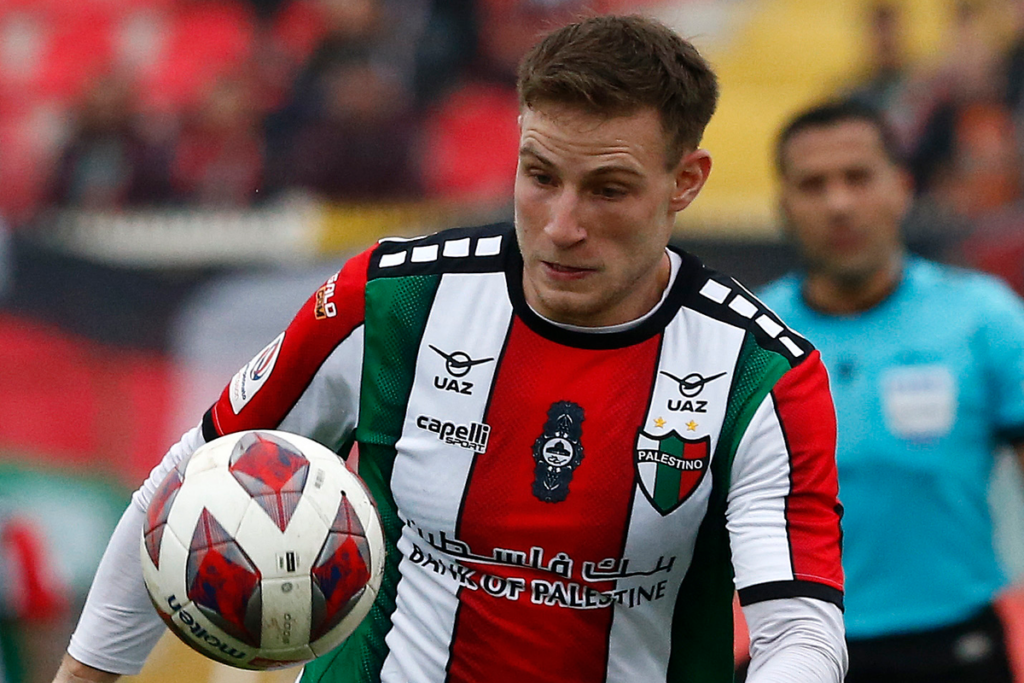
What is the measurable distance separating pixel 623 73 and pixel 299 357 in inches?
38.8

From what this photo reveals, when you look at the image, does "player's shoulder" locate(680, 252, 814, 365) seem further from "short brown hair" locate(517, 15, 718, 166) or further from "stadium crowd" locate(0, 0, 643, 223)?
"stadium crowd" locate(0, 0, 643, 223)

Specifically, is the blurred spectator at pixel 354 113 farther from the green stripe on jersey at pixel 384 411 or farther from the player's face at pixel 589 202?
the player's face at pixel 589 202

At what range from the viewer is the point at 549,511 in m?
3.27

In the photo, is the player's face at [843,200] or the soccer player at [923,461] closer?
the soccer player at [923,461]

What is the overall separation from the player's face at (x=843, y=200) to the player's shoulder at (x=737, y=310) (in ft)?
6.14

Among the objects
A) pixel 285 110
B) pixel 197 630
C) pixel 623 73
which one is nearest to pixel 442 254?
pixel 623 73

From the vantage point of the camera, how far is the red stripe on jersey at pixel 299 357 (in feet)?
11.1

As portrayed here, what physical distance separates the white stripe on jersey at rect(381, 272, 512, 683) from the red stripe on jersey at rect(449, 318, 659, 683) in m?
0.04

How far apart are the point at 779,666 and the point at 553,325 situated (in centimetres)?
91

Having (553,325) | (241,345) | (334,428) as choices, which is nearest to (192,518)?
(334,428)

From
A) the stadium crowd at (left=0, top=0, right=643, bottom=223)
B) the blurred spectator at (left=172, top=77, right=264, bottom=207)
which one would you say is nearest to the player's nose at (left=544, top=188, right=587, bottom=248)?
the stadium crowd at (left=0, top=0, right=643, bottom=223)

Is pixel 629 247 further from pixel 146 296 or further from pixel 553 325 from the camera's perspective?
pixel 146 296

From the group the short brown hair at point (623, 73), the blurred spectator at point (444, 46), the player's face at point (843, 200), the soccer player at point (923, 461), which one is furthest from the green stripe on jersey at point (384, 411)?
the blurred spectator at point (444, 46)

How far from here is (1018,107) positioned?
8875 mm
